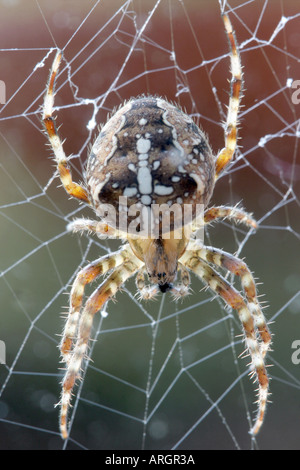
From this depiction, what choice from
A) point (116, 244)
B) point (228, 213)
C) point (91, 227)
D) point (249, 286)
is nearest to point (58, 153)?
point (91, 227)

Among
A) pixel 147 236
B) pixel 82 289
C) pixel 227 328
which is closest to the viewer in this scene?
pixel 147 236

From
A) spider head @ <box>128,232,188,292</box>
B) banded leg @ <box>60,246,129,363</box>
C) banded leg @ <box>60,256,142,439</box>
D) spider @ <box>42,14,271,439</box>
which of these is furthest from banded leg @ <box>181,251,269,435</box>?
banded leg @ <box>60,246,129,363</box>

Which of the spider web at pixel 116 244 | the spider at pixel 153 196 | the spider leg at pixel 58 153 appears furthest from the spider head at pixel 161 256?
the spider web at pixel 116 244

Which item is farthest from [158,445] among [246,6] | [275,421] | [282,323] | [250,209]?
[246,6]

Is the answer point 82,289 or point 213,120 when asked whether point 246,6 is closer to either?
point 213,120

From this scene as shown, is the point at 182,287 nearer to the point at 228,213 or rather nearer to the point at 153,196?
the point at 228,213

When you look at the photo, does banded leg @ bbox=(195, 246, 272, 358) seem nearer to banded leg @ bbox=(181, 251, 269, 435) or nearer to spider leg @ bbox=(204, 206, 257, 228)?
banded leg @ bbox=(181, 251, 269, 435)
